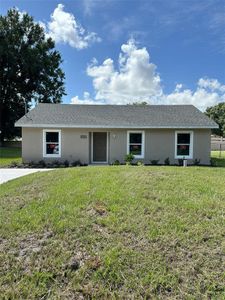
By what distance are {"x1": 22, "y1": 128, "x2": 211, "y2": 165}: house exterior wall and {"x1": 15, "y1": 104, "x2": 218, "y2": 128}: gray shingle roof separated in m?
0.46

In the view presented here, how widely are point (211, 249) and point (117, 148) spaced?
12.8 m

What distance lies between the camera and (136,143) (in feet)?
53.6

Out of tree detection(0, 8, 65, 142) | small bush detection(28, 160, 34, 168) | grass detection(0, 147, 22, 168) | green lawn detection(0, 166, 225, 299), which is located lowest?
green lawn detection(0, 166, 225, 299)

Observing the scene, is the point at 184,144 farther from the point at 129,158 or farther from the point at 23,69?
the point at 23,69

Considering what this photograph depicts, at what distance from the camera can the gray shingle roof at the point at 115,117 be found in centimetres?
1594

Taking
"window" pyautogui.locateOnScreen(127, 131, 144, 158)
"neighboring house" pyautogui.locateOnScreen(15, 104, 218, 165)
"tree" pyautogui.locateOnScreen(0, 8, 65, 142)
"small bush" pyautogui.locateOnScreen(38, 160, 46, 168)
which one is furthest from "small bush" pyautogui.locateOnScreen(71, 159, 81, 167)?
"tree" pyautogui.locateOnScreen(0, 8, 65, 142)

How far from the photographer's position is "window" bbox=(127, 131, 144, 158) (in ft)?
53.3

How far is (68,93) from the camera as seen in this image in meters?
39.2

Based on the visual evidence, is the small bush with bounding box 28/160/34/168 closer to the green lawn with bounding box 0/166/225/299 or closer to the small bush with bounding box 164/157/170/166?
the small bush with bounding box 164/157/170/166

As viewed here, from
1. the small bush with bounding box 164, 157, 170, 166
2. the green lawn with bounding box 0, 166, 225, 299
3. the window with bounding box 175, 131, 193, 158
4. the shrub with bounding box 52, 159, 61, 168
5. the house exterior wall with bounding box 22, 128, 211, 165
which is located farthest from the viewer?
the window with bounding box 175, 131, 193, 158

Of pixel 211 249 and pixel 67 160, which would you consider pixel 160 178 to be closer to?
pixel 211 249

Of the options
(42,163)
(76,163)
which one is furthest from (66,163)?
(42,163)

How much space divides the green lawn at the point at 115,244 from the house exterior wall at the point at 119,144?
1034 cm

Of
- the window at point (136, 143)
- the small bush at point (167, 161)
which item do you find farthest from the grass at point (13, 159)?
the window at point (136, 143)
